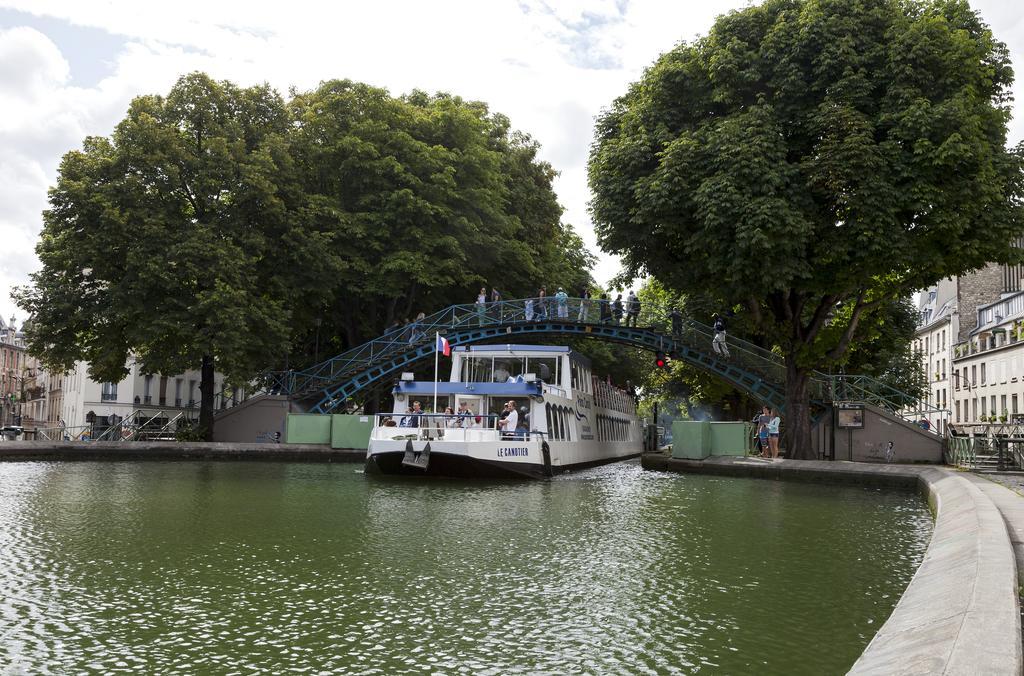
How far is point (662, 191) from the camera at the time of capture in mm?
26219

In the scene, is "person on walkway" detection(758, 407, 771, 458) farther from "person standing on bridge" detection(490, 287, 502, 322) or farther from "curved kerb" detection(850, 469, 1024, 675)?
"curved kerb" detection(850, 469, 1024, 675)

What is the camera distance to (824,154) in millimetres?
24875

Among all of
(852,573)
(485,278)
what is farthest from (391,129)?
(852,573)

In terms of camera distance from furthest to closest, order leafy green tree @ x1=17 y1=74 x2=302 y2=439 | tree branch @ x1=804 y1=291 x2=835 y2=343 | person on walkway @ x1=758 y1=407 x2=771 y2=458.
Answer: leafy green tree @ x1=17 y1=74 x2=302 y2=439, person on walkway @ x1=758 y1=407 x2=771 y2=458, tree branch @ x1=804 y1=291 x2=835 y2=343

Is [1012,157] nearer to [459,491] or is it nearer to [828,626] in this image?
[459,491]

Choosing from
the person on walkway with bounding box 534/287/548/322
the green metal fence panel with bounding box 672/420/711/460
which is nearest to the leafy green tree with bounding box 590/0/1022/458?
the green metal fence panel with bounding box 672/420/711/460

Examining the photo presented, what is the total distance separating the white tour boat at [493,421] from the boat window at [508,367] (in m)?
0.03

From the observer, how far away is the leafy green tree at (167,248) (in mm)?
32094

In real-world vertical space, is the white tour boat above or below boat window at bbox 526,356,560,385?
below

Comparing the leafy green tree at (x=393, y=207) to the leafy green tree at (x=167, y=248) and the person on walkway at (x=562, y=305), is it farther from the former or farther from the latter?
the person on walkway at (x=562, y=305)

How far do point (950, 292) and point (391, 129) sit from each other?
6304 centimetres

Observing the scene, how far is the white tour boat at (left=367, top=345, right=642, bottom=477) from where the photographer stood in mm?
23578

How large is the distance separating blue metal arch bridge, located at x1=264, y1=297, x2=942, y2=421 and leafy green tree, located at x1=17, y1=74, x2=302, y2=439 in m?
3.55

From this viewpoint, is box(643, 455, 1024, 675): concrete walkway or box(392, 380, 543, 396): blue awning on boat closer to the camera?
box(643, 455, 1024, 675): concrete walkway
